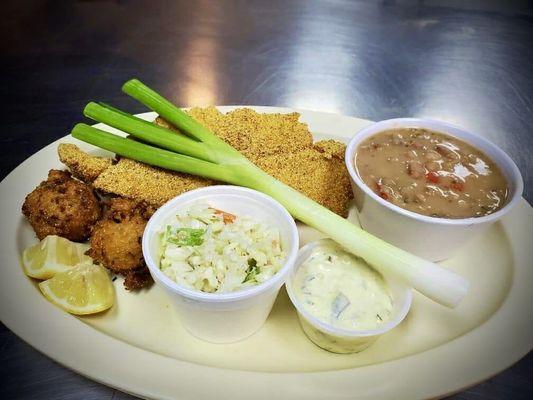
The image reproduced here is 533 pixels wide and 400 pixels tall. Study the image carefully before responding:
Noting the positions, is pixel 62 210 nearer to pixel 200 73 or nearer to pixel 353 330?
pixel 353 330

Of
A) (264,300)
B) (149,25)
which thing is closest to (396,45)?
(149,25)

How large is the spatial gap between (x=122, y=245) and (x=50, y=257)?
1.08 ft

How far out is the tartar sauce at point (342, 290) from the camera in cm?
202

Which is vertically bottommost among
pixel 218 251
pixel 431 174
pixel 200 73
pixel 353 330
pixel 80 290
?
pixel 200 73

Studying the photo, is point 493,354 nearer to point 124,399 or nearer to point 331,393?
point 331,393

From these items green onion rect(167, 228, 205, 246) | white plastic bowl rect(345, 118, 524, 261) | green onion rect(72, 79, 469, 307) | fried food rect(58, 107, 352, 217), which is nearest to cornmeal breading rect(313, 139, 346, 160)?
fried food rect(58, 107, 352, 217)

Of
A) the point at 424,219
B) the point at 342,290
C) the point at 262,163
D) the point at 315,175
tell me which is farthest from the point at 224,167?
the point at 424,219

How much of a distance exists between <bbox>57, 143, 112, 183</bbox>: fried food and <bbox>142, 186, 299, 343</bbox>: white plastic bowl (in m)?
0.69

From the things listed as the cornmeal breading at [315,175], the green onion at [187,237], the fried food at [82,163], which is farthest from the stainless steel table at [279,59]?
the green onion at [187,237]

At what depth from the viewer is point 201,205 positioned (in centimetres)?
239

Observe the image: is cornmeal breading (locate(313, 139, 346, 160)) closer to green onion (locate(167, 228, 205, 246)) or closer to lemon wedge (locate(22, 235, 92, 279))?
green onion (locate(167, 228, 205, 246))

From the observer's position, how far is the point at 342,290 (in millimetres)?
2092

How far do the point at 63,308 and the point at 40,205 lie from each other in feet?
2.04

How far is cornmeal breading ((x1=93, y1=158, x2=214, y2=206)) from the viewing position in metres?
2.60
